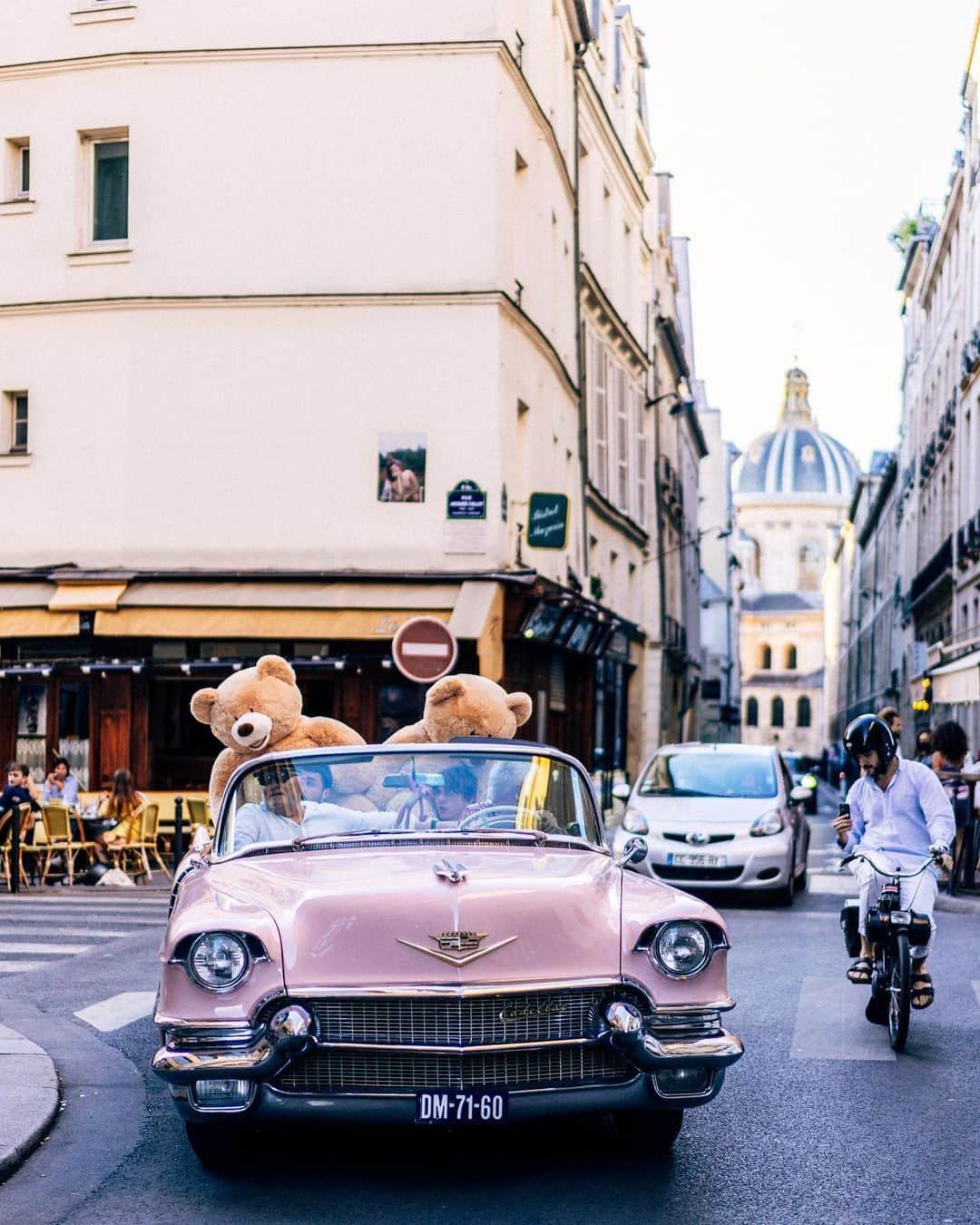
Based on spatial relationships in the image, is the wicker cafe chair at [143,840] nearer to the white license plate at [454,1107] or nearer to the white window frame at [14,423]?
the white window frame at [14,423]

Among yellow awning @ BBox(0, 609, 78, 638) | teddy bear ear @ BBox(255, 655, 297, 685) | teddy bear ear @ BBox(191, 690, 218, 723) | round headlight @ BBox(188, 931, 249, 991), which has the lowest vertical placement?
round headlight @ BBox(188, 931, 249, 991)

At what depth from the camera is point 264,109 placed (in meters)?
23.6

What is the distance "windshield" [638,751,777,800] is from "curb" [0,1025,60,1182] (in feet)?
Answer: 34.2

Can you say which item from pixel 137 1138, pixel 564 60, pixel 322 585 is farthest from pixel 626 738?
pixel 137 1138

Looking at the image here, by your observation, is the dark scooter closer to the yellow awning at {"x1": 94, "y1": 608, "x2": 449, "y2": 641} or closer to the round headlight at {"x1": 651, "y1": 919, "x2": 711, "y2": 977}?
the round headlight at {"x1": 651, "y1": 919, "x2": 711, "y2": 977}

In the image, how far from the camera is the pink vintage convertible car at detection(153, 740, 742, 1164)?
5.94 metres

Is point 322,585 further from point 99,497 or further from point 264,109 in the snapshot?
point 264,109

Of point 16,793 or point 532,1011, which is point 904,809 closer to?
point 532,1011

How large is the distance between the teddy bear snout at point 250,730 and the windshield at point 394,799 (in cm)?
159

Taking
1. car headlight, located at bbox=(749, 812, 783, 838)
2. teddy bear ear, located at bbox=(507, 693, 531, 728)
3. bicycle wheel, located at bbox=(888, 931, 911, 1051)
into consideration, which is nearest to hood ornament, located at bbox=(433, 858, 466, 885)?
bicycle wheel, located at bbox=(888, 931, 911, 1051)

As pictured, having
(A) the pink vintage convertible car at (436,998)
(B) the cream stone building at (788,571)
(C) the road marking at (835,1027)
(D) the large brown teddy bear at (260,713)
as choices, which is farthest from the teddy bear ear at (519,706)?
(B) the cream stone building at (788,571)

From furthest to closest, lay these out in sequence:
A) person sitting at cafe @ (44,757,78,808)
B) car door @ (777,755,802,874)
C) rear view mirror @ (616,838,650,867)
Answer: person sitting at cafe @ (44,757,78,808) < car door @ (777,755,802,874) < rear view mirror @ (616,838,650,867)

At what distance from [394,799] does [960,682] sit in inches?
710

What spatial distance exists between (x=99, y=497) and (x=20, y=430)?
181 centimetres
